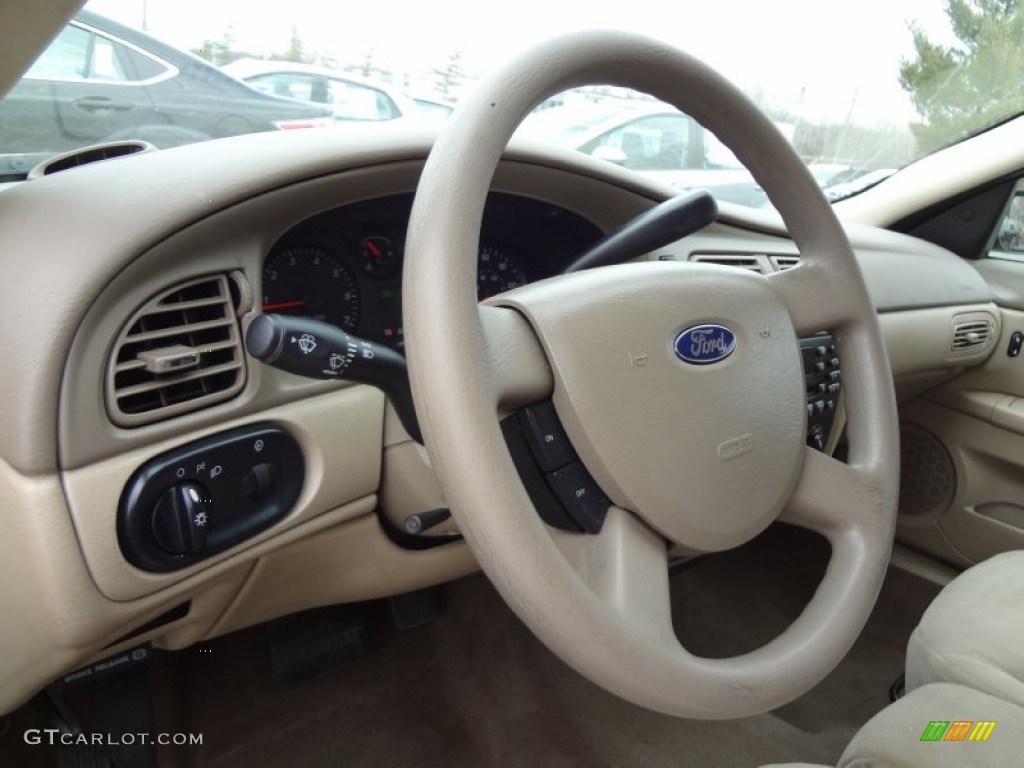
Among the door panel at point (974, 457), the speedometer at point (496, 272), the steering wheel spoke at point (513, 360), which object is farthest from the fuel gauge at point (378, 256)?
the door panel at point (974, 457)

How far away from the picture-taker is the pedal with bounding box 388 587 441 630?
1549 mm

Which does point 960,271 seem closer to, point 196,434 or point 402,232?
point 402,232

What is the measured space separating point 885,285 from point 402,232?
1.02m

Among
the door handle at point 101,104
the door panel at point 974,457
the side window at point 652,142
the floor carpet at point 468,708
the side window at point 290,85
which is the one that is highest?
the side window at point 290,85

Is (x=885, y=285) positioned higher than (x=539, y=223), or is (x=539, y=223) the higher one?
(x=539, y=223)

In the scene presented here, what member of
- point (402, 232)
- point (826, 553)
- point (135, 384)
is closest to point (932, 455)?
point (826, 553)

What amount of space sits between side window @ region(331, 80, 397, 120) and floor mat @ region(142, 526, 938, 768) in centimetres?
94

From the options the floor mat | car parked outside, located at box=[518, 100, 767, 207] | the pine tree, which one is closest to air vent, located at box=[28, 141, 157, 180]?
car parked outside, located at box=[518, 100, 767, 207]

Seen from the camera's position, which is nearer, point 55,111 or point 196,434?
point 196,434

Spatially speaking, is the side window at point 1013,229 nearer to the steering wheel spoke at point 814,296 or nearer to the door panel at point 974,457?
the door panel at point 974,457

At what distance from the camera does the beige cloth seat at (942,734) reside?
72 centimetres

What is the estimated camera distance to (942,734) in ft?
2.48

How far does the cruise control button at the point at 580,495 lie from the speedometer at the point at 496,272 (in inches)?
19.5

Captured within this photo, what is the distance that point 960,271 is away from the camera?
172 centimetres
